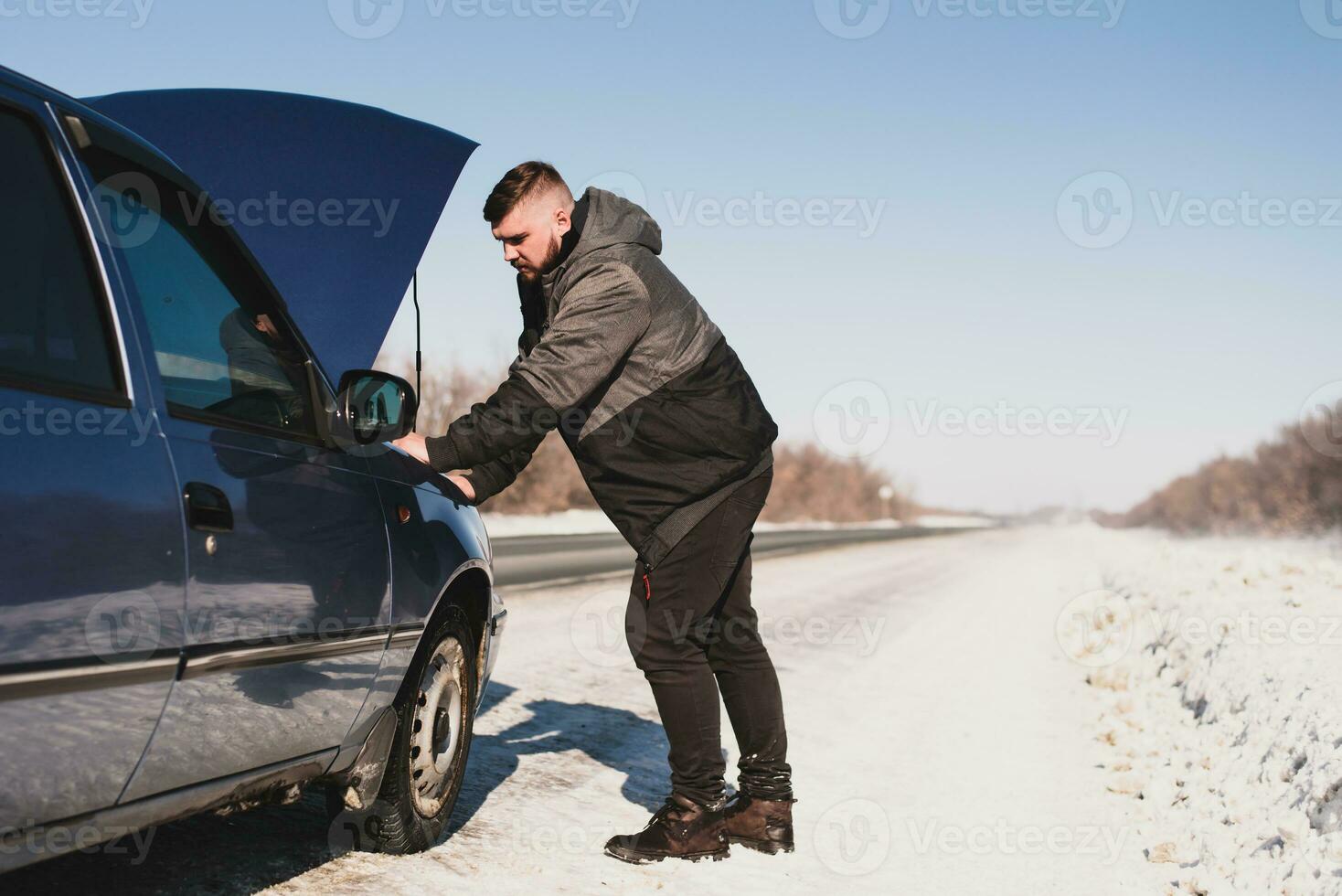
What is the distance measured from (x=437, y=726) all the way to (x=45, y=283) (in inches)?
81.9

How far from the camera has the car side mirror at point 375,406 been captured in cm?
330

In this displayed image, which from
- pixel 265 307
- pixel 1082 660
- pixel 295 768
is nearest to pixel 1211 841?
pixel 295 768

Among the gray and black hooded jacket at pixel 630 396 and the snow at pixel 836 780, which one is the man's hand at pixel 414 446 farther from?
the snow at pixel 836 780

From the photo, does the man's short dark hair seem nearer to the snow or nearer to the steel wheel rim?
the steel wheel rim

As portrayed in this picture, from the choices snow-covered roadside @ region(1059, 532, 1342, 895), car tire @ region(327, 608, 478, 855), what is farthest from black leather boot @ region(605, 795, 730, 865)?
snow-covered roadside @ region(1059, 532, 1342, 895)

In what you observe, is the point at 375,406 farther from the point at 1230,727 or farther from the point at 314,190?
the point at 1230,727

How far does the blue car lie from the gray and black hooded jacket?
0.43 meters

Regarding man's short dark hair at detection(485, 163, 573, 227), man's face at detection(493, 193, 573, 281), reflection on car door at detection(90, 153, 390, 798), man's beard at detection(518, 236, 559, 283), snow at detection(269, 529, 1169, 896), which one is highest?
man's short dark hair at detection(485, 163, 573, 227)

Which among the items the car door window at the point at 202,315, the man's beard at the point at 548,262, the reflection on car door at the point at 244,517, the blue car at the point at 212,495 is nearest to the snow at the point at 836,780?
the blue car at the point at 212,495

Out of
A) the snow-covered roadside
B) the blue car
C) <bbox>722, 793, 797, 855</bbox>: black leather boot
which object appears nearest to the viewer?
the blue car

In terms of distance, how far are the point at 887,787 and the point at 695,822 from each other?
1.59m

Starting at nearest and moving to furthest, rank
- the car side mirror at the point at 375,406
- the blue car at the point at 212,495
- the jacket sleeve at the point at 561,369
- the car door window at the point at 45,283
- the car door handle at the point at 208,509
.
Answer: the blue car at the point at 212,495 → the car door window at the point at 45,283 → the car door handle at the point at 208,509 → the car side mirror at the point at 375,406 → the jacket sleeve at the point at 561,369

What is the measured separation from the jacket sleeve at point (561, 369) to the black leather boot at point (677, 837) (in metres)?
1.37

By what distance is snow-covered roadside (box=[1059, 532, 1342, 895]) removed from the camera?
4.15 metres
